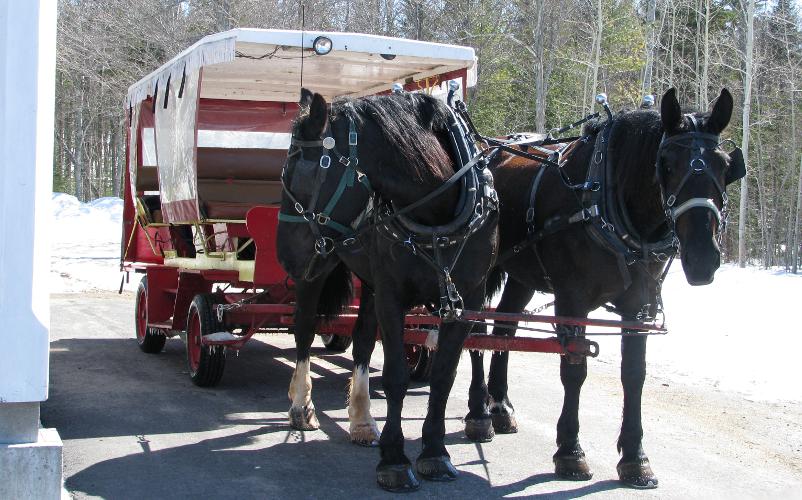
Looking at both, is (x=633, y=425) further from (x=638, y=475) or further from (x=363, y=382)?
(x=363, y=382)

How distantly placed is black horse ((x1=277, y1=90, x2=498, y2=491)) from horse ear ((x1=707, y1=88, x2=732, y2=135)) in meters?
1.22

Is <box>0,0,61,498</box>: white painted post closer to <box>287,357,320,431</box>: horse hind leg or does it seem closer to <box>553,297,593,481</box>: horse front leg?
<box>287,357,320,431</box>: horse hind leg

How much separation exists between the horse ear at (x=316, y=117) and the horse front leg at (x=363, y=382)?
4.77 ft

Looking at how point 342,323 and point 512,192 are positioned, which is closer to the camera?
point 512,192

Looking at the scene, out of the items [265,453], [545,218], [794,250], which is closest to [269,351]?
[265,453]

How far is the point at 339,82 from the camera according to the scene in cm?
852

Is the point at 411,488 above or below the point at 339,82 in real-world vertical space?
below

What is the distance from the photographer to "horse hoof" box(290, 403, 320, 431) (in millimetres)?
5953

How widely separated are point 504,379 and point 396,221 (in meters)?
1.96

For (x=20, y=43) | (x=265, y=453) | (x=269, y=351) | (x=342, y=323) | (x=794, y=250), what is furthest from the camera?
(x=794, y=250)

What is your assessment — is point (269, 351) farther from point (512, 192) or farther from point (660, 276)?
point (660, 276)

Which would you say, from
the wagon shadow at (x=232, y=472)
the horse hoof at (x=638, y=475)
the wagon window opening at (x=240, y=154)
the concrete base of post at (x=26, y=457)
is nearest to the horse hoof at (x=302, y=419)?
the wagon shadow at (x=232, y=472)

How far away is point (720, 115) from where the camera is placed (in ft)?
14.2

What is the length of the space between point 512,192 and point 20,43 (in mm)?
3131
